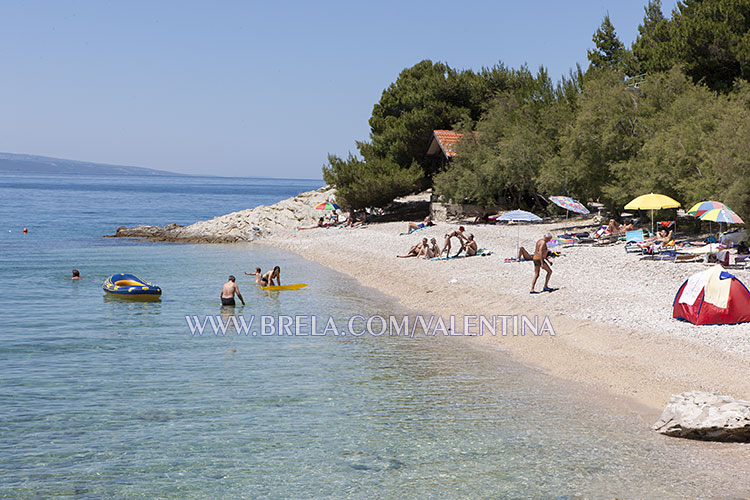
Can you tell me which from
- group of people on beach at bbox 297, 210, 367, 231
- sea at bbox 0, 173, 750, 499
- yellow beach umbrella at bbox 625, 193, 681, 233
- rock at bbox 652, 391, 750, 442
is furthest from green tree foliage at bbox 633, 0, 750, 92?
rock at bbox 652, 391, 750, 442

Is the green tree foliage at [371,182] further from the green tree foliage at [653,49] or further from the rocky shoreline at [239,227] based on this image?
the green tree foliage at [653,49]

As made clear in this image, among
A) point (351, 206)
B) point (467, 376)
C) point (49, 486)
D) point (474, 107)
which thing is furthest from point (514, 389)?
Result: point (474, 107)

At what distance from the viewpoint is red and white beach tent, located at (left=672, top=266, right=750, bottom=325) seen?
14.0 m

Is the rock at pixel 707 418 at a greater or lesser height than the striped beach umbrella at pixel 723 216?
lesser

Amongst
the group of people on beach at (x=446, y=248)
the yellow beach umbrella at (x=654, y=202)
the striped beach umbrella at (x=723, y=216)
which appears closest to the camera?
the striped beach umbrella at (x=723, y=216)

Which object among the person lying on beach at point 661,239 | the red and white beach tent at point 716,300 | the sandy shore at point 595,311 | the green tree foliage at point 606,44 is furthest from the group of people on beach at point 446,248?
the green tree foliage at point 606,44

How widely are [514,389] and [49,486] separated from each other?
773 cm

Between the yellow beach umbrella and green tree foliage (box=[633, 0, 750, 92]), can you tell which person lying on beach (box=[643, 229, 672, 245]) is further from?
green tree foliage (box=[633, 0, 750, 92])

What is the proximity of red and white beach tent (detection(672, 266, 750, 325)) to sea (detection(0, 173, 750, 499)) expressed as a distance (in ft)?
12.6

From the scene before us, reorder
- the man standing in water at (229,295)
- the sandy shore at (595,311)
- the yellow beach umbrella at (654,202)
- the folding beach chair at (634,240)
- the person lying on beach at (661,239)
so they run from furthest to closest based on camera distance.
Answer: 1. the folding beach chair at (634,240)
2. the yellow beach umbrella at (654,202)
3. the person lying on beach at (661,239)
4. the man standing in water at (229,295)
5. the sandy shore at (595,311)

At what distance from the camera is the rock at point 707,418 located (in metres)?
9.42

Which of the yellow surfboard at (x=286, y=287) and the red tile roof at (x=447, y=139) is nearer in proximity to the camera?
the yellow surfboard at (x=286, y=287)

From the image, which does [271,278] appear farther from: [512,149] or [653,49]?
[653,49]

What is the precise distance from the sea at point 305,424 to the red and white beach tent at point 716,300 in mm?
3846
